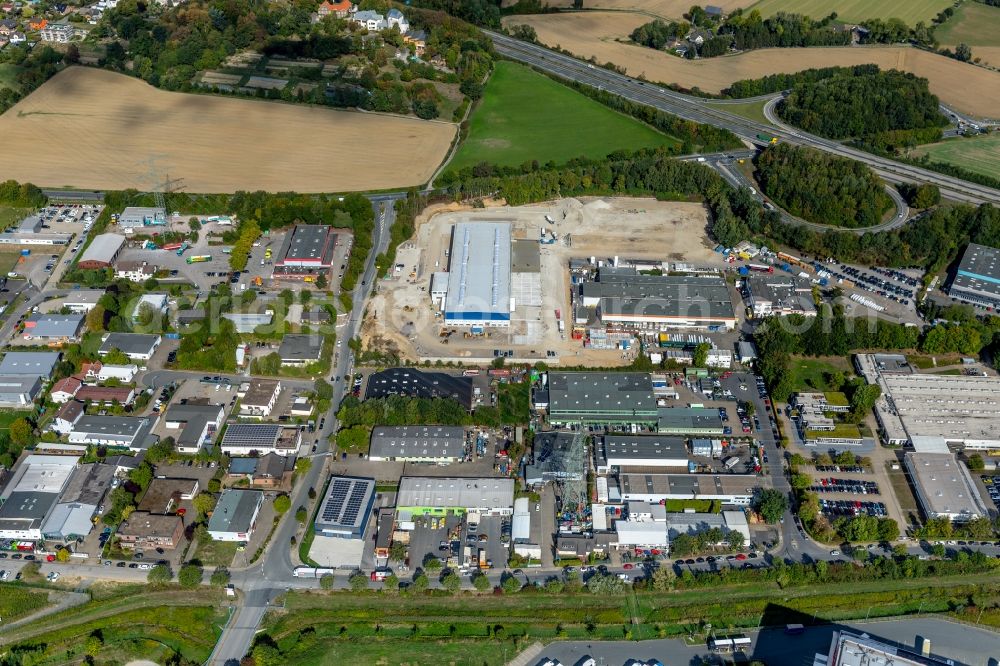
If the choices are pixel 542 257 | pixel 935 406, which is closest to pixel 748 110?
pixel 542 257

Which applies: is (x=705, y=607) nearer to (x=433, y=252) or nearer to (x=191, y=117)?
(x=433, y=252)

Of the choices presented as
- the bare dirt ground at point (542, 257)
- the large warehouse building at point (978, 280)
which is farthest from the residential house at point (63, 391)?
the large warehouse building at point (978, 280)

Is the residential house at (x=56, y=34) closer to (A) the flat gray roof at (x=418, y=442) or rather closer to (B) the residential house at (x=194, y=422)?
(B) the residential house at (x=194, y=422)

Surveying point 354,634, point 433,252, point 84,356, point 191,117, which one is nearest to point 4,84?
point 191,117

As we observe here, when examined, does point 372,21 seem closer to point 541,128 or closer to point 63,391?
point 541,128

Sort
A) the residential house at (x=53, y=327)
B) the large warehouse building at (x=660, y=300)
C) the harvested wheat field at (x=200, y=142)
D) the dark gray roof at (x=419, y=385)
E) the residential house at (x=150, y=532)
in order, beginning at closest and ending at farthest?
the residential house at (x=150, y=532) → the dark gray roof at (x=419, y=385) → the residential house at (x=53, y=327) → the large warehouse building at (x=660, y=300) → the harvested wheat field at (x=200, y=142)

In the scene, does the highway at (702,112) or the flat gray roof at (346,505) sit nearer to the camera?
the flat gray roof at (346,505)
